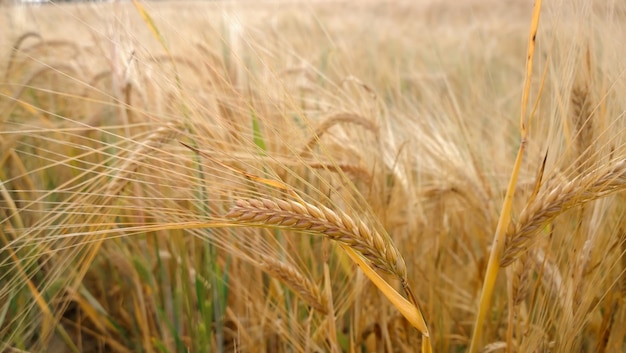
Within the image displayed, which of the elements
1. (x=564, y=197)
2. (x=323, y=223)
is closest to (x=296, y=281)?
(x=323, y=223)

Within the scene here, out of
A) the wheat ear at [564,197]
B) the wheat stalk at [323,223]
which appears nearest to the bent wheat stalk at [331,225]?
the wheat stalk at [323,223]

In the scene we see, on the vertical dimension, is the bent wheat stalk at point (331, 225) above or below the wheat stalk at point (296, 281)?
Result: above

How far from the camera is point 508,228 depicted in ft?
1.97

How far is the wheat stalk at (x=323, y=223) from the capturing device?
1.71ft

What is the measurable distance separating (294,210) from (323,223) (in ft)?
0.11

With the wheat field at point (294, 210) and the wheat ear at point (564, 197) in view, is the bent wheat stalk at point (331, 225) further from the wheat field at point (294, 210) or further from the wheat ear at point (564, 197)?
the wheat ear at point (564, 197)

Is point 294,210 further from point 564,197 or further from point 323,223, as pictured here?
point 564,197

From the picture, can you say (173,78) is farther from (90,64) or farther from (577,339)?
(90,64)

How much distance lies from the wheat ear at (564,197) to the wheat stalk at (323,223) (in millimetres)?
151

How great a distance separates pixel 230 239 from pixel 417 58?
3550mm

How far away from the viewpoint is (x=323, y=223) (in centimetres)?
54

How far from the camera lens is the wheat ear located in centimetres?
57

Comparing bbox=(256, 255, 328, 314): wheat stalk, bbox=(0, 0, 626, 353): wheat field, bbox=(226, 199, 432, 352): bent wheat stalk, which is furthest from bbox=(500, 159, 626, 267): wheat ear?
bbox=(256, 255, 328, 314): wheat stalk

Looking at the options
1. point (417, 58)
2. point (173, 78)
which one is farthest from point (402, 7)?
point (173, 78)
